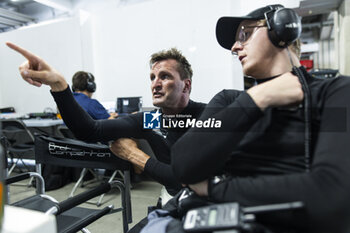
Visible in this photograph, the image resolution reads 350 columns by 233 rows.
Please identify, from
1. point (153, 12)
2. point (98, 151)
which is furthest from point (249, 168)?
point (153, 12)

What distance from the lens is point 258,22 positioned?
703 millimetres

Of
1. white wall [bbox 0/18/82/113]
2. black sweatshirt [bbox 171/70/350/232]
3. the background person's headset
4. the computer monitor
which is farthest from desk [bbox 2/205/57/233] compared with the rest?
white wall [bbox 0/18/82/113]

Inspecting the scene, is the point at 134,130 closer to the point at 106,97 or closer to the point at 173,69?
the point at 173,69

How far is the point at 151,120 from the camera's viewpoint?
101 cm

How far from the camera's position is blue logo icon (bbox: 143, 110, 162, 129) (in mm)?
966

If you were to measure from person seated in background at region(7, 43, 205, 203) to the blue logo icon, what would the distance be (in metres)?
0.03

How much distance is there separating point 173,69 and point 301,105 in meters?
0.49

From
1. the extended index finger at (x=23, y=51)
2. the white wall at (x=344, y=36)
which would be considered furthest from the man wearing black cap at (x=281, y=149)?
the white wall at (x=344, y=36)

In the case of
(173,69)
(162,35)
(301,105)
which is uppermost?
(162,35)

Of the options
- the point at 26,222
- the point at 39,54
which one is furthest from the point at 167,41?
the point at 39,54

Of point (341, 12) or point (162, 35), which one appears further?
point (341, 12)

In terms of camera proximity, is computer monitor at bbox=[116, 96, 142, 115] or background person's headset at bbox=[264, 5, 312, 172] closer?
background person's headset at bbox=[264, 5, 312, 172]

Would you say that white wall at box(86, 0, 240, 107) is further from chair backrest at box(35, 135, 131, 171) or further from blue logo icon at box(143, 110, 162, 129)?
chair backrest at box(35, 135, 131, 171)

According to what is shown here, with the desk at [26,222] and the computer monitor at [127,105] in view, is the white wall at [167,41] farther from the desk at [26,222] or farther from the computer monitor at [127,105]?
the desk at [26,222]
